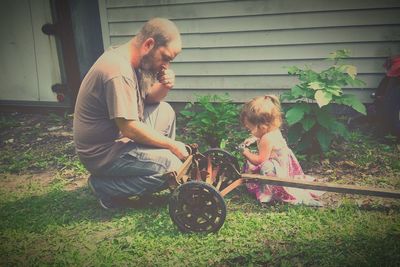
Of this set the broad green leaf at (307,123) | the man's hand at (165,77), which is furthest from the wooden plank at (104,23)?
the broad green leaf at (307,123)

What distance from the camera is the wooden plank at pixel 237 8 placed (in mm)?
5098

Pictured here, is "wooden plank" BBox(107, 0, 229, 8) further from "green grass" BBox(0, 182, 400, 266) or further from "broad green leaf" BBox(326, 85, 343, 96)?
"green grass" BBox(0, 182, 400, 266)

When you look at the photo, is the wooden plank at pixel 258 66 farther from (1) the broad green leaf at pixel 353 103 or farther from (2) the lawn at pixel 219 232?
(2) the lawn at pixel 219 232

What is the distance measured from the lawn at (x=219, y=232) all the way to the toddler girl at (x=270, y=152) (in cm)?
13

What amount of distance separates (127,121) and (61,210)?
4.34 feet

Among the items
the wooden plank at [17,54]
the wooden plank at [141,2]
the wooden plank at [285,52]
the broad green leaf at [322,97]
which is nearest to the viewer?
the broad green leaf at [322,97]

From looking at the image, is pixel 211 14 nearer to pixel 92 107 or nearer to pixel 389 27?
pixel 389 27

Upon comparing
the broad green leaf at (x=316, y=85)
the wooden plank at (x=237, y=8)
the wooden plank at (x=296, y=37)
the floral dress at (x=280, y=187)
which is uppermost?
the wooden plank at (x=237, y=8)

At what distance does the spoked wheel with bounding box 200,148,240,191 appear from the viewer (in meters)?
3.51

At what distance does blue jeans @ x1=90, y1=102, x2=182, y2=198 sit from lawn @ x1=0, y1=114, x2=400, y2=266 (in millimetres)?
241

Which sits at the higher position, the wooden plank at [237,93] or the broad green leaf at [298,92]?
the broad green leaf at [298,92]

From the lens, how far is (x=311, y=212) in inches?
132

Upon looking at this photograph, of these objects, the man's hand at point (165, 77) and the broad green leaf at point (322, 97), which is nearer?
the man's hand at point (165, 77)

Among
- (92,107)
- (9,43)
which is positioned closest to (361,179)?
(92,107)
